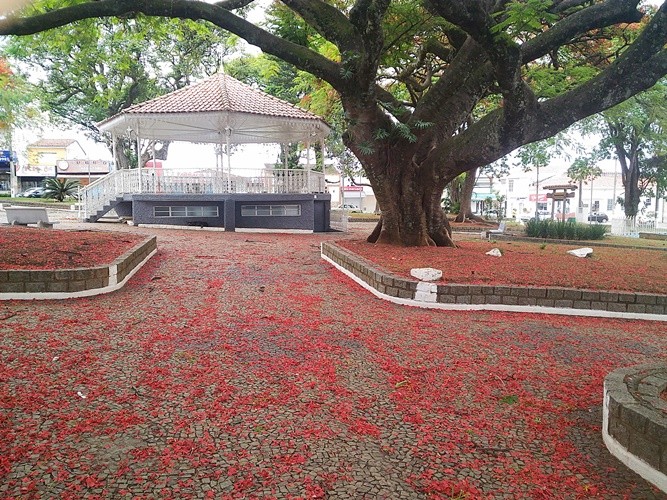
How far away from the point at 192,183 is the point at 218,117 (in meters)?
2.64

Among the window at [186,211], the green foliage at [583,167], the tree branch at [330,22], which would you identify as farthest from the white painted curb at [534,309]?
the green foliage at [583,167]

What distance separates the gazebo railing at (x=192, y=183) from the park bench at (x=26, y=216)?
4.81 metres

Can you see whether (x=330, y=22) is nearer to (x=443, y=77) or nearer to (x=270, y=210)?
(x=443, y=77)

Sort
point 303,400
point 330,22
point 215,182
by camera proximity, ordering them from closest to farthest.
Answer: point 303,400, point 330,22, point 215,182

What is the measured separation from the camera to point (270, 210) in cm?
1984

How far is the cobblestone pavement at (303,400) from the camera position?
278 centimetres

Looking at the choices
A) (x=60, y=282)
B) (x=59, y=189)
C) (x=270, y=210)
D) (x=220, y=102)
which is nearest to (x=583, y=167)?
(x=270, y=210)

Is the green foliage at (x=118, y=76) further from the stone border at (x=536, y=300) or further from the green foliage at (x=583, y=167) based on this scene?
the stone border at (x=536, y=300)

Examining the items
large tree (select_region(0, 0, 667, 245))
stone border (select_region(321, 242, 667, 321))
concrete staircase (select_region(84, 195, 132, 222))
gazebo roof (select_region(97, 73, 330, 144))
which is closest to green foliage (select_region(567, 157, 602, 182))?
gazebo roof (select_region(97, 73, 330, 144))

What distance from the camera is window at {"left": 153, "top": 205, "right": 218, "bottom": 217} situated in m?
19.2

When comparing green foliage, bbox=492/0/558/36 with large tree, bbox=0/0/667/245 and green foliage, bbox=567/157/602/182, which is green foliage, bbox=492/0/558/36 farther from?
green foliage, bbox=567/157/602/182

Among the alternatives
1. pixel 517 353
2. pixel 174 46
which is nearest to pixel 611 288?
pixel 517 353

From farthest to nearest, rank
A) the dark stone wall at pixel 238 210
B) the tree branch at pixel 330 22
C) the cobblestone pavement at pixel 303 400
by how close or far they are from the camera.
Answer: the dark stone wall at pixel 238 210 → the tree branch at pixel 330 22 → the cobblestone pavement at pixel 303 400

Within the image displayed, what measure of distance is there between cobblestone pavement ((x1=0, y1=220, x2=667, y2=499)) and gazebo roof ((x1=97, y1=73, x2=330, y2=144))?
41.6 feet
